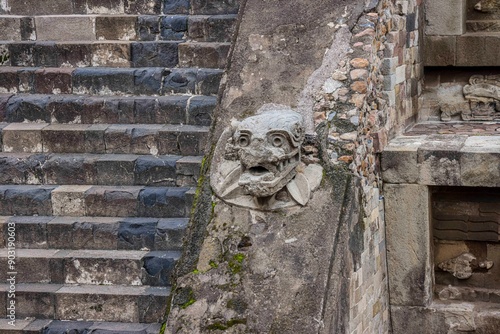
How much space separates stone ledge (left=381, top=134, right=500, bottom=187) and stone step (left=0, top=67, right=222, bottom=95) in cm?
165

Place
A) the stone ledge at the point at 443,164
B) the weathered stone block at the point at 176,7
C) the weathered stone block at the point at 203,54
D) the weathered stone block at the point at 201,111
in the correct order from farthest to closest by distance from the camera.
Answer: the weathered stone block at the point at 176,7 < the weathered stone block at the point at 203,54 < the weathered stone block at the point at 201,111 < the stone ledge at the point at 443,164

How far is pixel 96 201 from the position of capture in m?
7.39

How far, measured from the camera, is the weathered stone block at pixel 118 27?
8562 mm

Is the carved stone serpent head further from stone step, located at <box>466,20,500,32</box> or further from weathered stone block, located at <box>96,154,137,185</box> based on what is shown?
stone step, located at <box>466,20,500,32</box>

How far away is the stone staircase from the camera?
6945mm

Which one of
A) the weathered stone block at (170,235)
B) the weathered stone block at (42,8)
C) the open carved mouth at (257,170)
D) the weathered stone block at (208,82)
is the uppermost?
the weathered stone block at (42,8)

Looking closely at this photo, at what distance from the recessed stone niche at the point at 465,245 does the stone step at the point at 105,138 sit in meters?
1.91

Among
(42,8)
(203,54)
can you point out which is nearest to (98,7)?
(42,8)

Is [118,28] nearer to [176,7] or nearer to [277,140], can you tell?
[176,7]

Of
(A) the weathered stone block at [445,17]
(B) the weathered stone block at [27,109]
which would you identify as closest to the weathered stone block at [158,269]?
(B) the weathered stone block at [27,109]

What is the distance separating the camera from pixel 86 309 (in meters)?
6.88

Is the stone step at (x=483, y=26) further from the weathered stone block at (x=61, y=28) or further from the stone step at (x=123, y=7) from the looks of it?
the weathered stone block at (x=61, y=28)

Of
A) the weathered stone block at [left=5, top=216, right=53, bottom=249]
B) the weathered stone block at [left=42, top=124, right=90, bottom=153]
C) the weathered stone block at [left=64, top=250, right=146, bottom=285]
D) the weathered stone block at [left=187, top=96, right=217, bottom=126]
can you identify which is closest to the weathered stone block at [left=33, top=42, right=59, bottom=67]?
the weathered stone block at [left=42, top=124, right=90, bottom=153]

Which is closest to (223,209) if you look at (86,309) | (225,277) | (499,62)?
(225,277)
